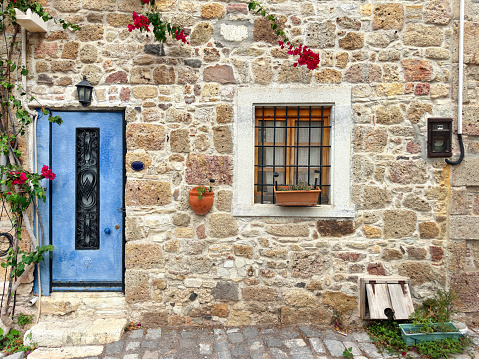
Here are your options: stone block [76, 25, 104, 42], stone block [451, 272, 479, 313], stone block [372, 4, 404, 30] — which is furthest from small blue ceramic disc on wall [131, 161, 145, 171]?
stone block [451, 272, 479, 313]

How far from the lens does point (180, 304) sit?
334 centimetres

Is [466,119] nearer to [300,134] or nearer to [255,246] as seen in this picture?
[300,134]

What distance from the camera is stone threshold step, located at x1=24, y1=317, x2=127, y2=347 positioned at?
301 centimetres

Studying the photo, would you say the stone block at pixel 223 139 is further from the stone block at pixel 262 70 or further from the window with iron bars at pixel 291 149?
the stone block at pixel 262 70

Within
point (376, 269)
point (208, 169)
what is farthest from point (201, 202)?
point (376, 269)

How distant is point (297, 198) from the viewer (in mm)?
3225

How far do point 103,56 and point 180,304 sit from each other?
2.97 metres

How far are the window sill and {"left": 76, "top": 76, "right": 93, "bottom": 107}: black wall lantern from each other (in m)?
2.07

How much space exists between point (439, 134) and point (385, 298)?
1.94 m

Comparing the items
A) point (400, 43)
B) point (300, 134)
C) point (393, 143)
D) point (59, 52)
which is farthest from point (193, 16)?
point (393, 143)

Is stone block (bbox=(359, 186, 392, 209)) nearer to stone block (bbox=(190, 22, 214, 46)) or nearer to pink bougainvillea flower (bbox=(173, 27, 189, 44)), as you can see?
stone block (bbox=(190, 22, 214, 46))

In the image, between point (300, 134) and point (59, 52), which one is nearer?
point (59, 52)

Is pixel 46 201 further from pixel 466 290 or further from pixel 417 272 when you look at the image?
pixel 466 290

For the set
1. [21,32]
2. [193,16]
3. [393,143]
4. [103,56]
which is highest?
[193,16]
